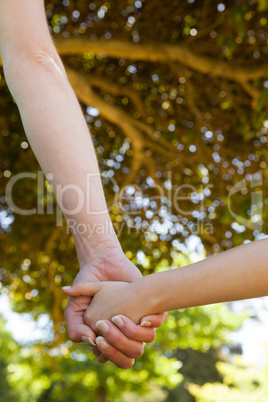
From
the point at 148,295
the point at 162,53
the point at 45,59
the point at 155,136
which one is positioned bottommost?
the point at 155,136

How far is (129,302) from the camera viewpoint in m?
1.25

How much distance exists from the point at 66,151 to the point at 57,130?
64 millimetres

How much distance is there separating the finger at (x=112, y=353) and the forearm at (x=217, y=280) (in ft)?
0.55

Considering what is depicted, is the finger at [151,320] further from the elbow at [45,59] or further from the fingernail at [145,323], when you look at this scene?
the elbow at [45,59]

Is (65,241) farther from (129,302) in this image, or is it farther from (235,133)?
(129,302)

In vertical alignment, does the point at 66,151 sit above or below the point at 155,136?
above

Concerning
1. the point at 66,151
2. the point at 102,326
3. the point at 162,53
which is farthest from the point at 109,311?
the point at 162,53

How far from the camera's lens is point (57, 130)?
4.39 ft

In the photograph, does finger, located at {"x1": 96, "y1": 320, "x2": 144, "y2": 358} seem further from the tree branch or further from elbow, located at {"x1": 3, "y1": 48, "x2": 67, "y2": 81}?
the tree branch

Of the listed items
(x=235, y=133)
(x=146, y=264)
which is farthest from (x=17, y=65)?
(x=146, y=264)

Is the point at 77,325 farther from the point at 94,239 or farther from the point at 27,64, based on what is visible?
the point at 27,64

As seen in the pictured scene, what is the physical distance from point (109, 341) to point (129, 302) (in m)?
0.11

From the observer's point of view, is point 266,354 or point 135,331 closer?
point 135,331

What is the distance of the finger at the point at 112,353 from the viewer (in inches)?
49.4
